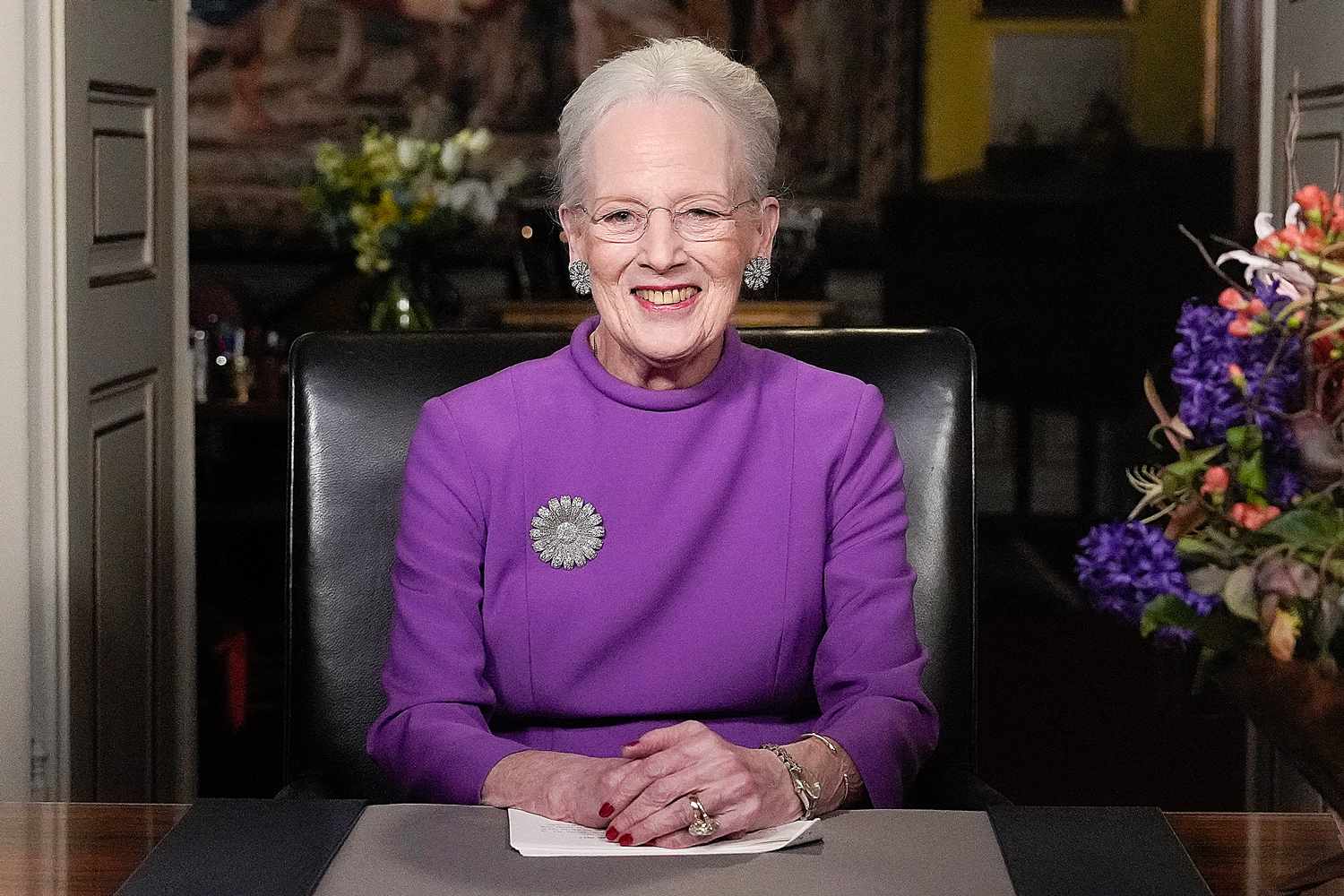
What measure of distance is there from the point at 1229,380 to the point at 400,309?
10.7ft

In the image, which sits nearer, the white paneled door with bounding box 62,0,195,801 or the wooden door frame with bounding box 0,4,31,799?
the wooden door frame with bounding box 0,4,31,799

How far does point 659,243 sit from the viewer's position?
5.55 feet

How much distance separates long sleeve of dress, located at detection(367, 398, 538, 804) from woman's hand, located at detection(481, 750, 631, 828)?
0.03 metres

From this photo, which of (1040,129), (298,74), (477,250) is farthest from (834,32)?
(298,74)

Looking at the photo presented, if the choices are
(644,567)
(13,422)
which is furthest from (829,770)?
(13,422)

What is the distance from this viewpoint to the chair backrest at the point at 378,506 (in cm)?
181

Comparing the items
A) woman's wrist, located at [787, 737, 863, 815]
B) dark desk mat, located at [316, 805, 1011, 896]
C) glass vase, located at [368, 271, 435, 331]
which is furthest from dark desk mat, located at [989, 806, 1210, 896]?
glass vase, located at [368, 271, 435, 331]

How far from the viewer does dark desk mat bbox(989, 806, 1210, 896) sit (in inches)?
43.7

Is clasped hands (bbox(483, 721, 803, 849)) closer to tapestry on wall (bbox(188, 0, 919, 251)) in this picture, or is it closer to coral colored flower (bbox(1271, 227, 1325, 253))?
coral colored flower (bbox(1271, 227, 1325, 253))

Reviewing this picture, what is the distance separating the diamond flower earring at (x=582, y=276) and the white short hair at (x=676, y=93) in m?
0.07

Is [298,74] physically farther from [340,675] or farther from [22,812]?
[22,812]

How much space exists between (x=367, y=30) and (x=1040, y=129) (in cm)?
265

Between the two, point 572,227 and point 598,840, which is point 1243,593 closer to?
point 598,840

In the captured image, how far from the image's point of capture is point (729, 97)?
5.61 ft
